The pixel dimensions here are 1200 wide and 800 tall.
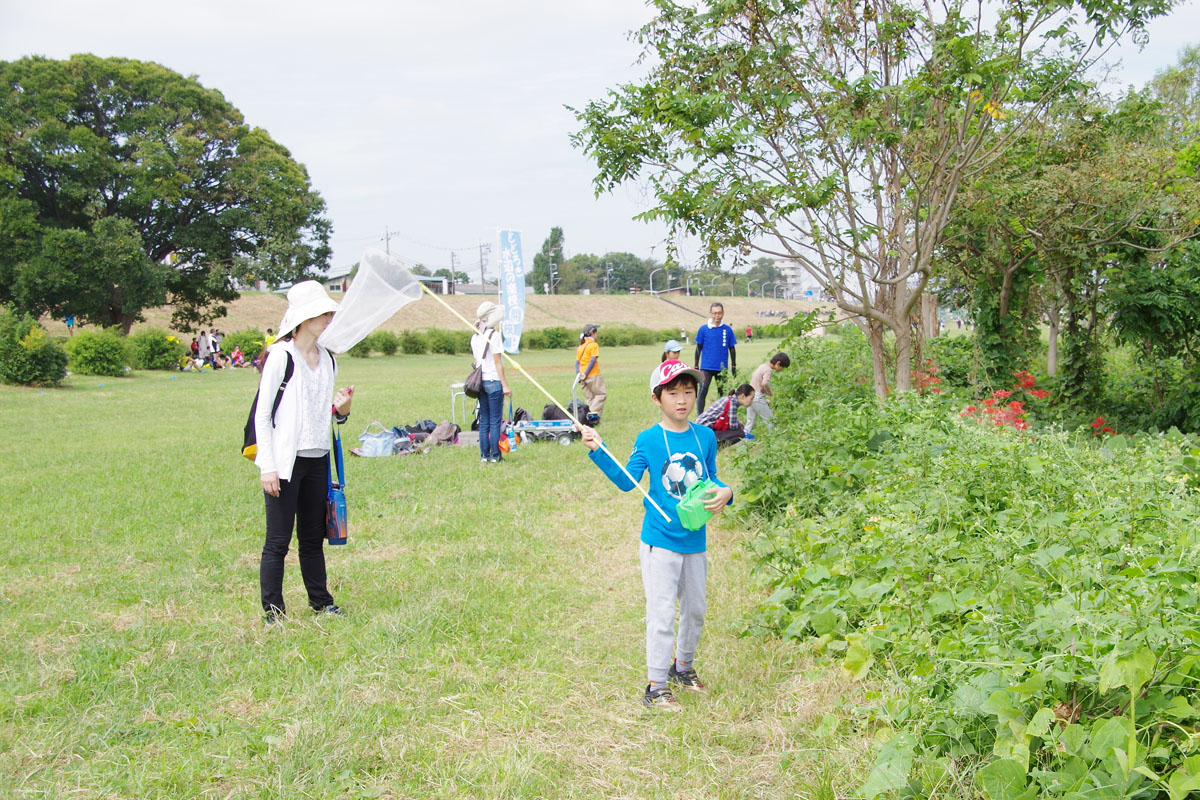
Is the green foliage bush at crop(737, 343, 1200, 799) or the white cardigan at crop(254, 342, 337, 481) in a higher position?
the white cardigan at crop(254, 342, 337, 481)

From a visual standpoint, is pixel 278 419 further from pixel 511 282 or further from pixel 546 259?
pixel 546 259

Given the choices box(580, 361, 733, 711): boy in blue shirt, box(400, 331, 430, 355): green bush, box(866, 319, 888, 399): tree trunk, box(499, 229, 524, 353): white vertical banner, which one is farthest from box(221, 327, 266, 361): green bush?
box(580, 361, 733, 711): boy in blue shirt

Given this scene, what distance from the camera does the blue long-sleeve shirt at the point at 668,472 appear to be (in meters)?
3.70

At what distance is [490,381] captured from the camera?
9.48 m

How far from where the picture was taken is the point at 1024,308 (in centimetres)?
1443

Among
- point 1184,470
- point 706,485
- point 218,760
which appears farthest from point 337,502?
point 1184,470

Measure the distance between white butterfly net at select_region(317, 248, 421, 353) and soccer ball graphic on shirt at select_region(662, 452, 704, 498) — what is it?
1.97 meters

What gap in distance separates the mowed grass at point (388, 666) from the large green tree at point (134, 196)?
28.8m

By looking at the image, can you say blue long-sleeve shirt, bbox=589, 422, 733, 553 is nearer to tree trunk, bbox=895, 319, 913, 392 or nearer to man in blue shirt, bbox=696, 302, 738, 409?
Result: tree trunk, bbox=895, 319, 913, 392

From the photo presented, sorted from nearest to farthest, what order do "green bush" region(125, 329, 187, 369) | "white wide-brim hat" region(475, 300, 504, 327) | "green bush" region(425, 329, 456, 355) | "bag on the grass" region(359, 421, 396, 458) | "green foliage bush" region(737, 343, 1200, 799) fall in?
"green foliage bush" region(737, 343, 1200, 799) < "white wide-brim hat" region(475, 300, 504, 327) < "bag on the grass" region(359, 421, 396, 458) < "green bush" region(125, 329, 187, 369) < "green bush" region(425, 329, 456, 355)

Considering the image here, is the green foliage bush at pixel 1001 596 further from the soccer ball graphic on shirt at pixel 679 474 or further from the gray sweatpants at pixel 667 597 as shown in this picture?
the soccer ball graphic on shirt at pixel 679 474

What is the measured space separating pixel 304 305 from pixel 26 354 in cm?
1902

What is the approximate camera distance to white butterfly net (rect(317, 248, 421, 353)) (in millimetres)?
4828

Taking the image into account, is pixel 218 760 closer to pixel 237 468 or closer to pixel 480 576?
pixel 480 576
